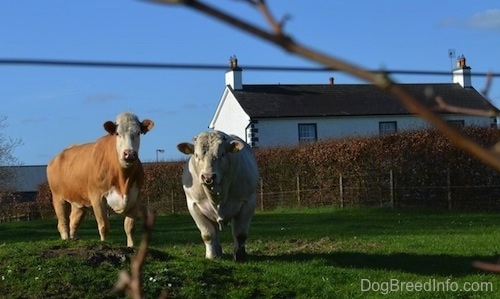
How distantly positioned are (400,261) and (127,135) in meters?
4.27

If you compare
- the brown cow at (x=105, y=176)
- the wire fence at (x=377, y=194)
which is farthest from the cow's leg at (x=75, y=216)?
the wire fence at (x=377, y=194)

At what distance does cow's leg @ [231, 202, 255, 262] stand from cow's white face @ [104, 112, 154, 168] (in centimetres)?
170

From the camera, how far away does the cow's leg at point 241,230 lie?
38.5 ft

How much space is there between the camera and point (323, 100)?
161 feet

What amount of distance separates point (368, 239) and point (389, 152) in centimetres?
1495

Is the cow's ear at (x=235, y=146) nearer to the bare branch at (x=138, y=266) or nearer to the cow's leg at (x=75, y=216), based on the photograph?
the cow's leg at (x=75, y=216)

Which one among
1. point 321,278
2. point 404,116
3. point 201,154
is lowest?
point 321,278

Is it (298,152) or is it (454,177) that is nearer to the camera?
(454,177)

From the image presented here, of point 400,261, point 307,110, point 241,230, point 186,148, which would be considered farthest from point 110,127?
point 307,110

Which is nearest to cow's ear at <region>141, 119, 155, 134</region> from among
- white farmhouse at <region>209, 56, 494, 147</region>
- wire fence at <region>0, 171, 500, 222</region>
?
wire fence at <region>0, 171, 500, 222</region>

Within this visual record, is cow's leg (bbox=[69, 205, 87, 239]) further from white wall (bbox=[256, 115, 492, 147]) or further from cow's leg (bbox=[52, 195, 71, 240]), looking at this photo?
white wall (bbox=[256, 115, 492, 147])

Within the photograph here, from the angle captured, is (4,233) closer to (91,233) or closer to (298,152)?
(91,233)

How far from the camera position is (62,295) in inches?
362

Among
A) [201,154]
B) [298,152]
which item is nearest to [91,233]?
[201,154]
